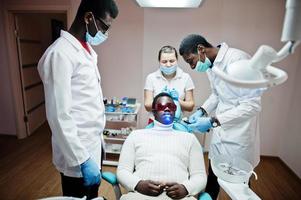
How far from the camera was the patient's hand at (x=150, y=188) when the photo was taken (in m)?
1.18

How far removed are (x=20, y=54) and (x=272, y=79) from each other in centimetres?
332

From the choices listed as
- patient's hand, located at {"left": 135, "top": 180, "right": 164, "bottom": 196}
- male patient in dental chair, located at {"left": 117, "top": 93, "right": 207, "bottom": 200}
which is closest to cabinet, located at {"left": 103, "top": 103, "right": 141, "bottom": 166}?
male patient in dental chair, located at {"left": 117, "top": 93, "right": 207, "bottom": 200}

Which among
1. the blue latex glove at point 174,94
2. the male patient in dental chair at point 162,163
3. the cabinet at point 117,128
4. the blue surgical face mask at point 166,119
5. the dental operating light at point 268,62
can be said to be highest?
the dental operating light at point 268,62

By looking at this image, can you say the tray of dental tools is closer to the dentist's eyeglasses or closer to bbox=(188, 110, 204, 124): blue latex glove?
bbox=(188, 110, 204, 124): blue latex glove

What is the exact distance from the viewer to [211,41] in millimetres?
2547

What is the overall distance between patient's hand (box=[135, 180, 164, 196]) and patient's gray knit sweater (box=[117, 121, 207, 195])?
38 mm

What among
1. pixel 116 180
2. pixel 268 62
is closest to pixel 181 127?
pixel 116 180

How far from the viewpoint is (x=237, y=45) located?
2490mm

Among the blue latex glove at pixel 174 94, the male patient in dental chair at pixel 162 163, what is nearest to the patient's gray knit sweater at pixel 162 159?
the male patient in dental chair at pixel 162 163

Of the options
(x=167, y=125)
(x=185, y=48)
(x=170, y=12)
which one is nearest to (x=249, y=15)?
(x=170, y=12)

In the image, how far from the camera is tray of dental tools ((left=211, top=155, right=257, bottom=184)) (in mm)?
1124

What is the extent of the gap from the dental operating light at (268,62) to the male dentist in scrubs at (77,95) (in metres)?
0.73

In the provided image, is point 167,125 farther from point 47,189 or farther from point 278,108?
point 278,108

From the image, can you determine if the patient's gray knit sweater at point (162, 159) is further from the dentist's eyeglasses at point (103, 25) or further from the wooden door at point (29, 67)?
the wooden door at point (29, 67)
